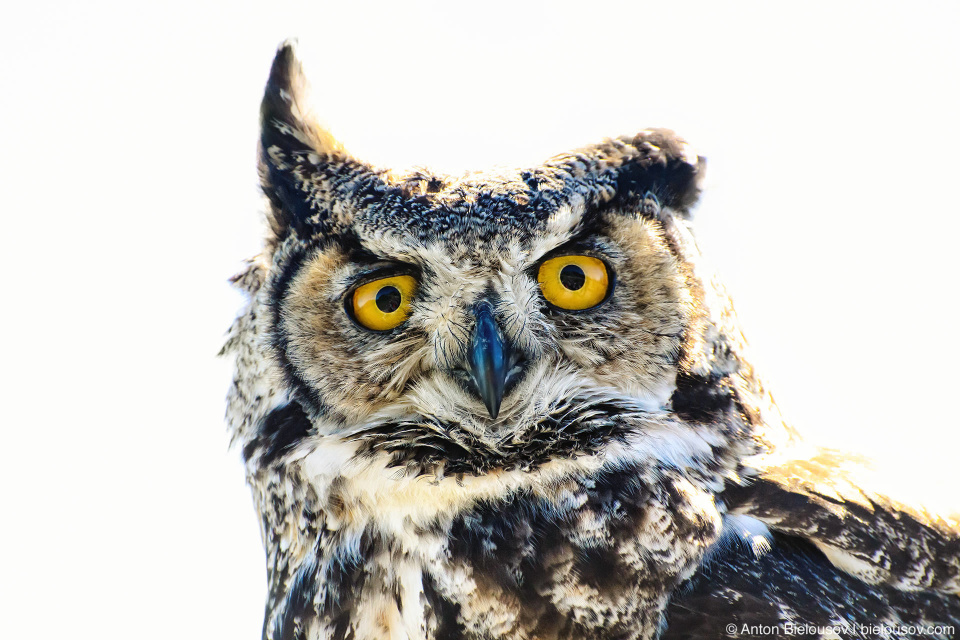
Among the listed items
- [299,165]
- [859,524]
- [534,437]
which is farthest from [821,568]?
[299,165]

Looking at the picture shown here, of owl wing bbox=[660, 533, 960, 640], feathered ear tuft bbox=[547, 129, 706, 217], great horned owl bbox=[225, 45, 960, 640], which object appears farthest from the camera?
feathered ear tuft bbox=[547, 129, 706, 217]

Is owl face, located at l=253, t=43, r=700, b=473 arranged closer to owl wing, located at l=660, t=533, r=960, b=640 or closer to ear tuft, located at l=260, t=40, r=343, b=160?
ear tuft, located at l=260, t=40, r=343, b=160

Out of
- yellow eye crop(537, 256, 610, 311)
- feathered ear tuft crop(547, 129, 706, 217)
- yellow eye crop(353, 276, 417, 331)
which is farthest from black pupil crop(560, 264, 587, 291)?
yellow eye crop(353, 276, 417, 331)

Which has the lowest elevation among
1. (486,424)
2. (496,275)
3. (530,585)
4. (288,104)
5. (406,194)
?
(530,585)

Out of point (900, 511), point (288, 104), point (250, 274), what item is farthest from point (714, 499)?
point (288, 104)

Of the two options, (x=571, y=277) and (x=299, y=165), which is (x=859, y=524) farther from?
(x=299, y=165)

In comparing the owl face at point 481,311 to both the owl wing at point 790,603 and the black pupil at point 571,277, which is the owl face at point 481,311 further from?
the owl wing at point 790,603

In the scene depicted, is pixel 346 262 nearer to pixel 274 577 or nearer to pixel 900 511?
pixel 274 577
